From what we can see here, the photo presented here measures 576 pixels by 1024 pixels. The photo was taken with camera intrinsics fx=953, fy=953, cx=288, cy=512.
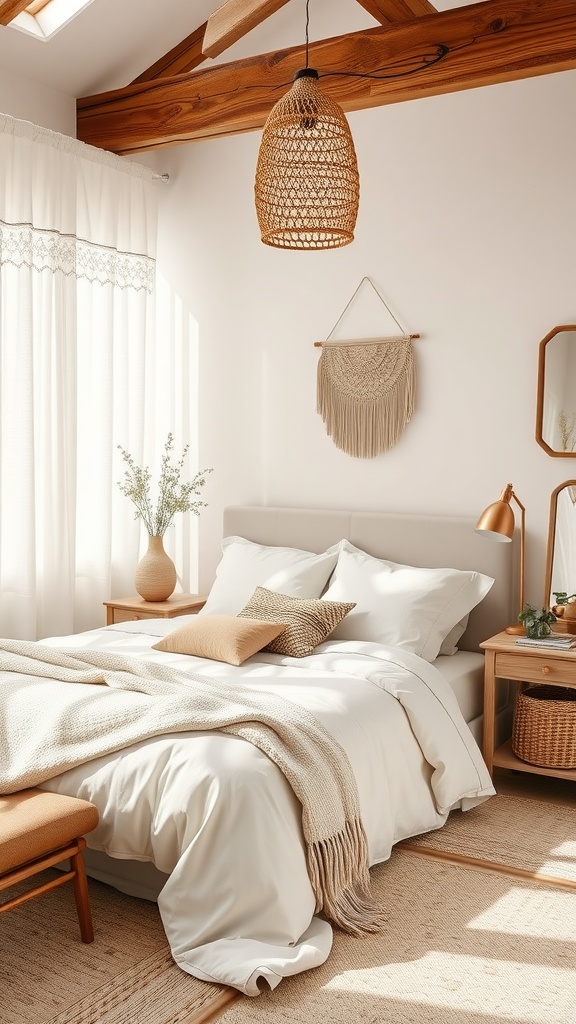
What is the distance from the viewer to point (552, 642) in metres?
3.59

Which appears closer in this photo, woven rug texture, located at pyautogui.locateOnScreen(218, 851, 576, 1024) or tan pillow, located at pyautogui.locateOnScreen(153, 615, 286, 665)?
woven rug texture, located at pyautogui.locateOnScreen(218, 851, 576, 1024)

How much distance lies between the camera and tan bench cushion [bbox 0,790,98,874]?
2.29 metres

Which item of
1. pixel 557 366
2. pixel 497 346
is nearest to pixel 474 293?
pixel 497 346

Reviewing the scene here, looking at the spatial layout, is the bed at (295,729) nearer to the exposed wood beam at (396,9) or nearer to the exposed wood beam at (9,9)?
the exposed wood beam at (396,9)

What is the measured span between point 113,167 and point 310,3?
1236 mm

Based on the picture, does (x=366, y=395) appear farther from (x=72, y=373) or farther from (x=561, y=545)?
(x=72, y=373)

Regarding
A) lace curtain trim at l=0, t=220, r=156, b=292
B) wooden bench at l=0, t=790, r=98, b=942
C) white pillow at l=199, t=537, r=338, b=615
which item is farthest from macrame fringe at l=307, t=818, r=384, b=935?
lace curtain trim at l=0, t=220, r=156, b=292

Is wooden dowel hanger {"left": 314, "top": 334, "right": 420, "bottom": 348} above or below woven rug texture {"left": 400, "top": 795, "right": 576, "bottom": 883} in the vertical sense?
above

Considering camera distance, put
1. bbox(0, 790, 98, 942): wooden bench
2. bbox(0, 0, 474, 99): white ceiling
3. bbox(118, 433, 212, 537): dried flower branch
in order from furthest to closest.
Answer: bbox(118, 433, 212, 537): dried flower branch → bbox(0, 0, 474, 99): white ceiling → bbox(0, 790, 98, 942): wooden bench

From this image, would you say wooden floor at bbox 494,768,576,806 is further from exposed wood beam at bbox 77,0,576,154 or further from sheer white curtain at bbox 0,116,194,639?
exposed wood beam at bbox 77,0,576,154

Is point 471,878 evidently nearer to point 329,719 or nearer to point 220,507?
point 329,719

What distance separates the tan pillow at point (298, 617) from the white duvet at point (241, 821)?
0.44 metres

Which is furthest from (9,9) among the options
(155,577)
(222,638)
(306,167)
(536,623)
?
(536,623)

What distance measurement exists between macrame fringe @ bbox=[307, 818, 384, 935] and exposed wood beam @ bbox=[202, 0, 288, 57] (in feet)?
8.87
